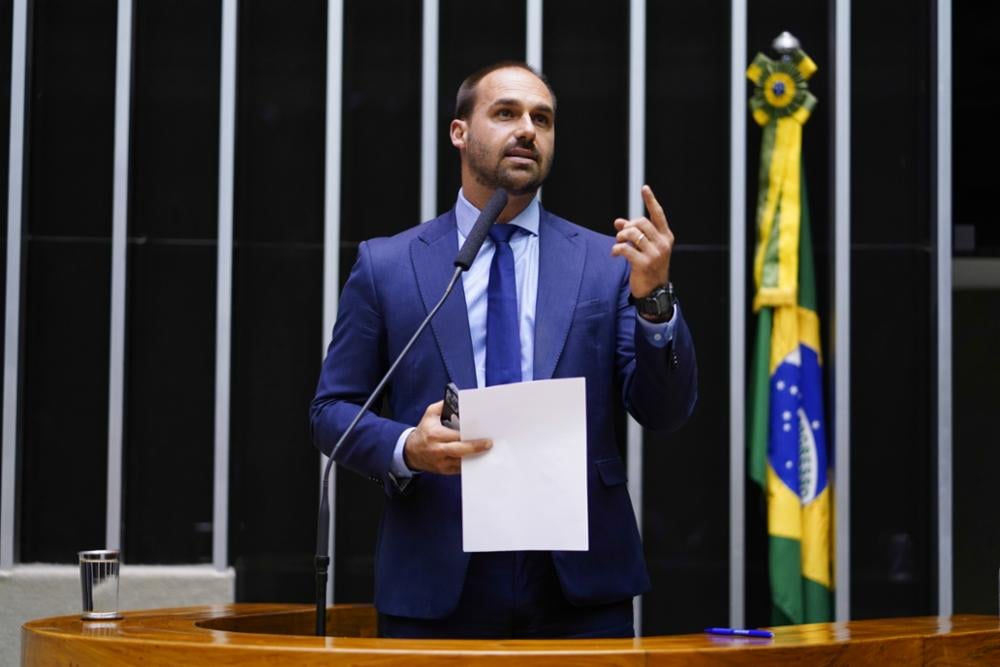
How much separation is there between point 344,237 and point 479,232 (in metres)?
2.34

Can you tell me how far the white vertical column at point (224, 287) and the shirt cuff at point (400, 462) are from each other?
2116 millimetres

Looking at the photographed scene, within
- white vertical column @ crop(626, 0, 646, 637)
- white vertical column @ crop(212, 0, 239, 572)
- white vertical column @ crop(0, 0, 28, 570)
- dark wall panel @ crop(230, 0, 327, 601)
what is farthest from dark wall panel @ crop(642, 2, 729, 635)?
white vertical column @ crop(0, 0, 28, 570)

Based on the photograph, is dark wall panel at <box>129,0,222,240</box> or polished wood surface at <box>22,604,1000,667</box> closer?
polished wood surface at <box>22,604,1000,667</box>

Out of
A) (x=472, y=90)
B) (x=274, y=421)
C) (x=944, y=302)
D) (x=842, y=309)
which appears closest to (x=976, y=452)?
(x=944, y=302)

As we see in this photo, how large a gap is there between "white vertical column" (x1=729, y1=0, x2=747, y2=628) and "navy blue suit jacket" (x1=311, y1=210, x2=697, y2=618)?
182 cm

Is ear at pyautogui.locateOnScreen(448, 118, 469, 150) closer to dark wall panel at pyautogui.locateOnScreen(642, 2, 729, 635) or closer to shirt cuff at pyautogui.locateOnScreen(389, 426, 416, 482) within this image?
shirt cuff at pyautogui.locateOnScreen(389, 426, 416, 482)

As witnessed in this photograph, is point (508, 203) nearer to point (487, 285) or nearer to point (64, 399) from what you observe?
point (487, 285)

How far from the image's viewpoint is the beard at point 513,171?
2.46 meters

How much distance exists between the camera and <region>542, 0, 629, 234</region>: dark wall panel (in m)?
4.43

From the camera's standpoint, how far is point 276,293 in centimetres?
441

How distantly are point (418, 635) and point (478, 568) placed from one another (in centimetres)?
16

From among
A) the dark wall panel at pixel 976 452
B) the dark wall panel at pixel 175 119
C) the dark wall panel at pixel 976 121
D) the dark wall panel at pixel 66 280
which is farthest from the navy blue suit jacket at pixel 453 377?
the dark wall panel at pixel 976 452

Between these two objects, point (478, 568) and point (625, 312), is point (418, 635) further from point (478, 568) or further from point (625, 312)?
point (625, 312)

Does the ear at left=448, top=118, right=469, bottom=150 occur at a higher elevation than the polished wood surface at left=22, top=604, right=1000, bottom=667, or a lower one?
higher
